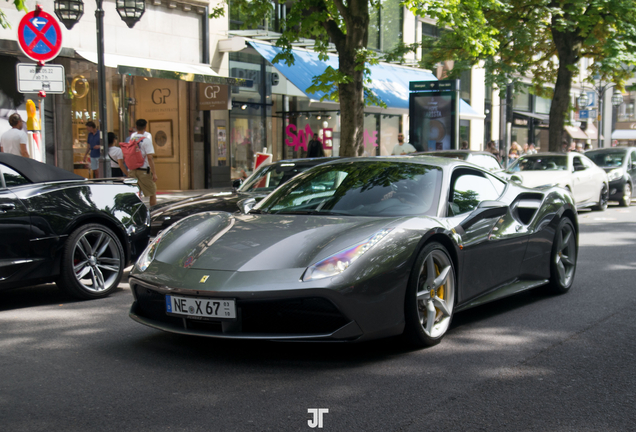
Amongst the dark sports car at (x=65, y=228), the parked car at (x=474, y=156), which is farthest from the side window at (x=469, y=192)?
the parked car at (x=474, y=156)

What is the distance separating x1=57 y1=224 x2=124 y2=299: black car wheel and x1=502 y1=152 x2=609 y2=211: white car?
390 inches

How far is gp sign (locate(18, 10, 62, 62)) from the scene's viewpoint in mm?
9273

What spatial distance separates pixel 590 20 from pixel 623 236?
10.9 m

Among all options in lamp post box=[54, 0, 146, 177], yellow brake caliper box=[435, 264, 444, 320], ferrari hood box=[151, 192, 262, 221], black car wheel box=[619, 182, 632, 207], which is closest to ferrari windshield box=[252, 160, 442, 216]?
yellow brake caliper box=[435, 264, 444, 320]

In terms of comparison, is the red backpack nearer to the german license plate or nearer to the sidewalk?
the sidewalk

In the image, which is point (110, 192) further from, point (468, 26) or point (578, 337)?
point (468, 26)

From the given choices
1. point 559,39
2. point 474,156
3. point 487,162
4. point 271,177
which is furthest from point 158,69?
point 559,39

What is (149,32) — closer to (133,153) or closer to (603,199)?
(133,153)

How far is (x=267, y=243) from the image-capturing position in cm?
433

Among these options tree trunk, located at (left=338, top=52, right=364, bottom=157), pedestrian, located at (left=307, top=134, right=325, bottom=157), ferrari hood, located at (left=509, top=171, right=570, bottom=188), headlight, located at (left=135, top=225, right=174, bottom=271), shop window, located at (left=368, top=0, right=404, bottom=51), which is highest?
shop window, located at (left=368, top=0, right=404, bottom=51)

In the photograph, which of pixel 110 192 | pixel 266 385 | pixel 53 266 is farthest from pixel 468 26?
pixel 266 385

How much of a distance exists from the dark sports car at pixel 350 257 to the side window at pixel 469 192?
14 mm

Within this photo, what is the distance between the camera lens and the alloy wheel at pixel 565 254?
642cm

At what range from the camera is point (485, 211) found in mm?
5242
